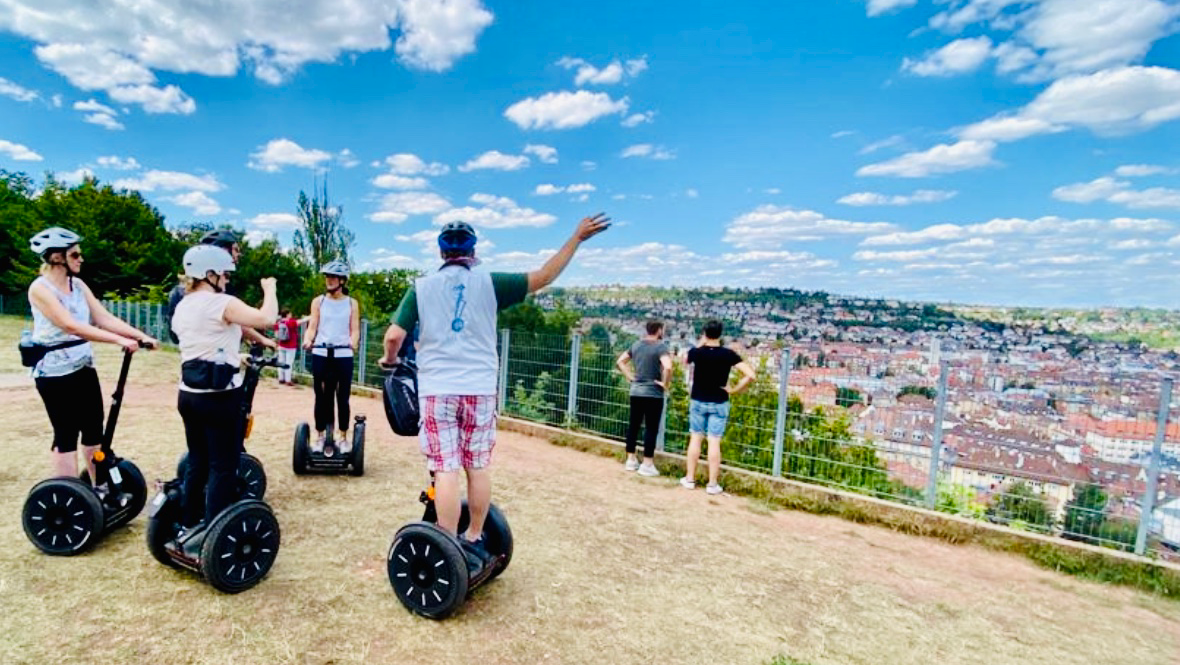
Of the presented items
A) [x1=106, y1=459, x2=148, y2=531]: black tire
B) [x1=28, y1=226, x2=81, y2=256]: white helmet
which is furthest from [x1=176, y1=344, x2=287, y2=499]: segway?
[x1=28, y1=226, x2=81, y2=256]: white helmet

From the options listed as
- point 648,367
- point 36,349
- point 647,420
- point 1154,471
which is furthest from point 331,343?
point 1154,471

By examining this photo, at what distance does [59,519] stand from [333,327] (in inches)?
88.8

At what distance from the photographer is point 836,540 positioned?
4.93 m

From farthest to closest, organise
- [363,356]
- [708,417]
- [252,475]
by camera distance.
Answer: [363,356], [708,417], [252,475]

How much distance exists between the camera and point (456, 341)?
2.99 m

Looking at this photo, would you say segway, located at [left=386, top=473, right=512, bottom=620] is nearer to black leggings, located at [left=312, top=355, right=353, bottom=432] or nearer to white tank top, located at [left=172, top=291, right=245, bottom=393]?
white tank top, located at [left=172, top=291, right=245, bottom=393]

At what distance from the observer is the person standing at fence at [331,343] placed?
5219 mm

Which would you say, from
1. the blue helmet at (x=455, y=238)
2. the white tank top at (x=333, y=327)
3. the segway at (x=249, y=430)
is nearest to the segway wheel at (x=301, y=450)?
the white tank top at (x=333, y=327)

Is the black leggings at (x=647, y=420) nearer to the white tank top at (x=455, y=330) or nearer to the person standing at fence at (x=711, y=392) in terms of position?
the person standing at fence at (x=711, y=392)

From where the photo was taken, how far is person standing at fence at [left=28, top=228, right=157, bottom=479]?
3.30 m

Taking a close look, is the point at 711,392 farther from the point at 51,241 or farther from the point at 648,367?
the point at 51,241

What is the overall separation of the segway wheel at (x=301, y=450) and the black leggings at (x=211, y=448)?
80.5 inches

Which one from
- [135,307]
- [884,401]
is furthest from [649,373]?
[135,307]

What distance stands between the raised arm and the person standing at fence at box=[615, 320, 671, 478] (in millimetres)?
3655
